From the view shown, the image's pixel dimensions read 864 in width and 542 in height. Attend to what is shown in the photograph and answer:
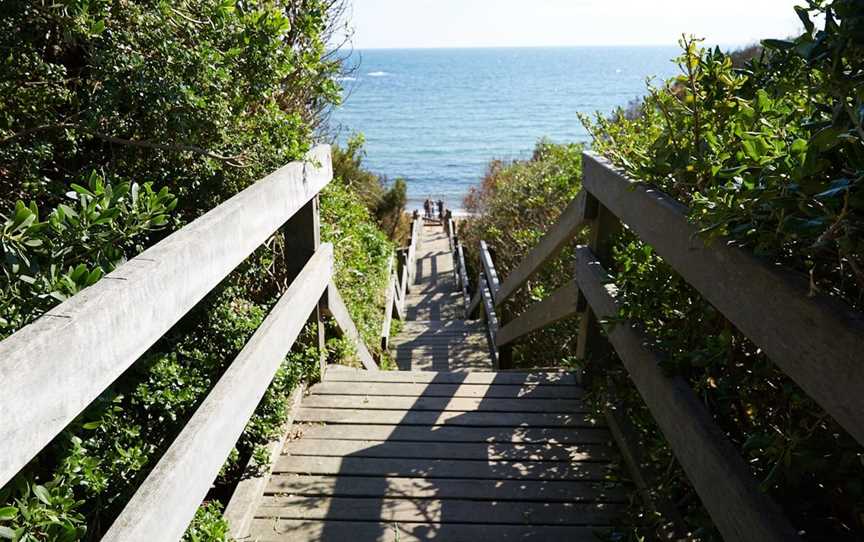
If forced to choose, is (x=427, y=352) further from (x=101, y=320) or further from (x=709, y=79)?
(x=101, y=320)

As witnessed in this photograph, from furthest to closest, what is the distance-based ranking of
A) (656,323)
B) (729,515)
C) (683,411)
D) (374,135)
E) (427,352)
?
(374,135)
(427,352)
(656,323)
(683,411)
(729,515)

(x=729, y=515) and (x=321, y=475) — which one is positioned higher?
(x=729, y=515)

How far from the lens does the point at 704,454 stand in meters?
1.51

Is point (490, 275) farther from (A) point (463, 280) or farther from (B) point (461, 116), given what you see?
(B) point (461, 116)

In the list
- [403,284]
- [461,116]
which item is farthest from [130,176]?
[461,116]

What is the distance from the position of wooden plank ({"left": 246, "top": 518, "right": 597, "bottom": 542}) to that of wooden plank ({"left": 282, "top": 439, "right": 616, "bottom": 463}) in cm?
Answer: 44

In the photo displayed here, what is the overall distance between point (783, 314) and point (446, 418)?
214 centimetres

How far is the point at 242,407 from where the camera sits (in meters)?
1.87

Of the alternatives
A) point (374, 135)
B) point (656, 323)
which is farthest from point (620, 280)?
point (374, 135)

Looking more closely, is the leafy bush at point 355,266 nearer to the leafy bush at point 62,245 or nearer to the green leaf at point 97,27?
the green leaf at point 97,27

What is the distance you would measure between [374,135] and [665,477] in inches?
2520

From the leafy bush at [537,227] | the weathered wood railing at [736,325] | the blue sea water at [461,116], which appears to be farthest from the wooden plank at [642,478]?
the blue sea water at [461,116]

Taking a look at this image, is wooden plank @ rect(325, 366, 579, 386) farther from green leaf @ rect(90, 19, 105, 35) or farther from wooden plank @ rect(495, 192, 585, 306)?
green leaf @ rect(90, 19, 105, 35)

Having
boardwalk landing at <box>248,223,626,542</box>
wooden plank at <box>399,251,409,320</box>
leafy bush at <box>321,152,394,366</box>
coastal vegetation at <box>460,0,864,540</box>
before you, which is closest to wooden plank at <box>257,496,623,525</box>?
boardwalk landing at <box>248,223,626,542</box>
